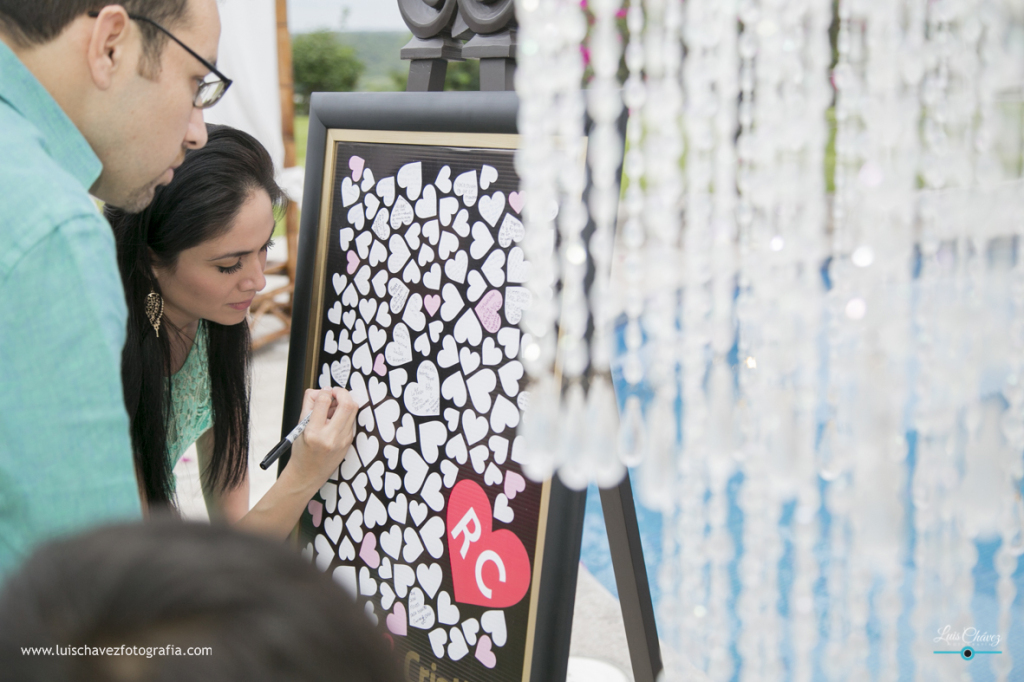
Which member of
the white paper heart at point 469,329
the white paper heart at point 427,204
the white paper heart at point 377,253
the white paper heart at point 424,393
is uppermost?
the white paper heart at point 427,204

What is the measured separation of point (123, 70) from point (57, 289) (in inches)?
11.6

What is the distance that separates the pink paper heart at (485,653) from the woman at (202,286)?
0.39 m

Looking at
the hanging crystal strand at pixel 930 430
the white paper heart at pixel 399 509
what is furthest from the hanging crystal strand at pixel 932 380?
→ the white paper heart at pixel 399 509

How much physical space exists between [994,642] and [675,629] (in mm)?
1470

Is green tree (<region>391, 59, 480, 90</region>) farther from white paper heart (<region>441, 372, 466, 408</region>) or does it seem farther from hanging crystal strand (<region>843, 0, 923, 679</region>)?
hanging crystal strand (<region>843, 0, 923, 679</region>)

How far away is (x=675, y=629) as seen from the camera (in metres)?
0.84

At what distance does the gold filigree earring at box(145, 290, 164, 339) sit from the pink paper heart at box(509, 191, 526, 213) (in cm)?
69

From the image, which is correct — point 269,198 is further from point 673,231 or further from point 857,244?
point 857,244

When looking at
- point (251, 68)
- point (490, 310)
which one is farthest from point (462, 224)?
point (251, 68)

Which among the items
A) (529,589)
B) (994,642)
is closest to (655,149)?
(529,589)

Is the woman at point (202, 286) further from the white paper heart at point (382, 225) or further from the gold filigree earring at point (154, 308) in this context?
the white paper heart at point (382, 225)

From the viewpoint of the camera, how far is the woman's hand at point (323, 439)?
49.4 inches

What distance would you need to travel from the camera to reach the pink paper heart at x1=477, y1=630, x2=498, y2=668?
42.7 inches

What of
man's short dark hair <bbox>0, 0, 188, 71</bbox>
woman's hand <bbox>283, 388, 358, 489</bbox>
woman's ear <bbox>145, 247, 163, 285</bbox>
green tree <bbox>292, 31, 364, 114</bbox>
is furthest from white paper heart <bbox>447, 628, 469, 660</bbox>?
green tree <bbox>292, 31, 364, 114</bbox>
